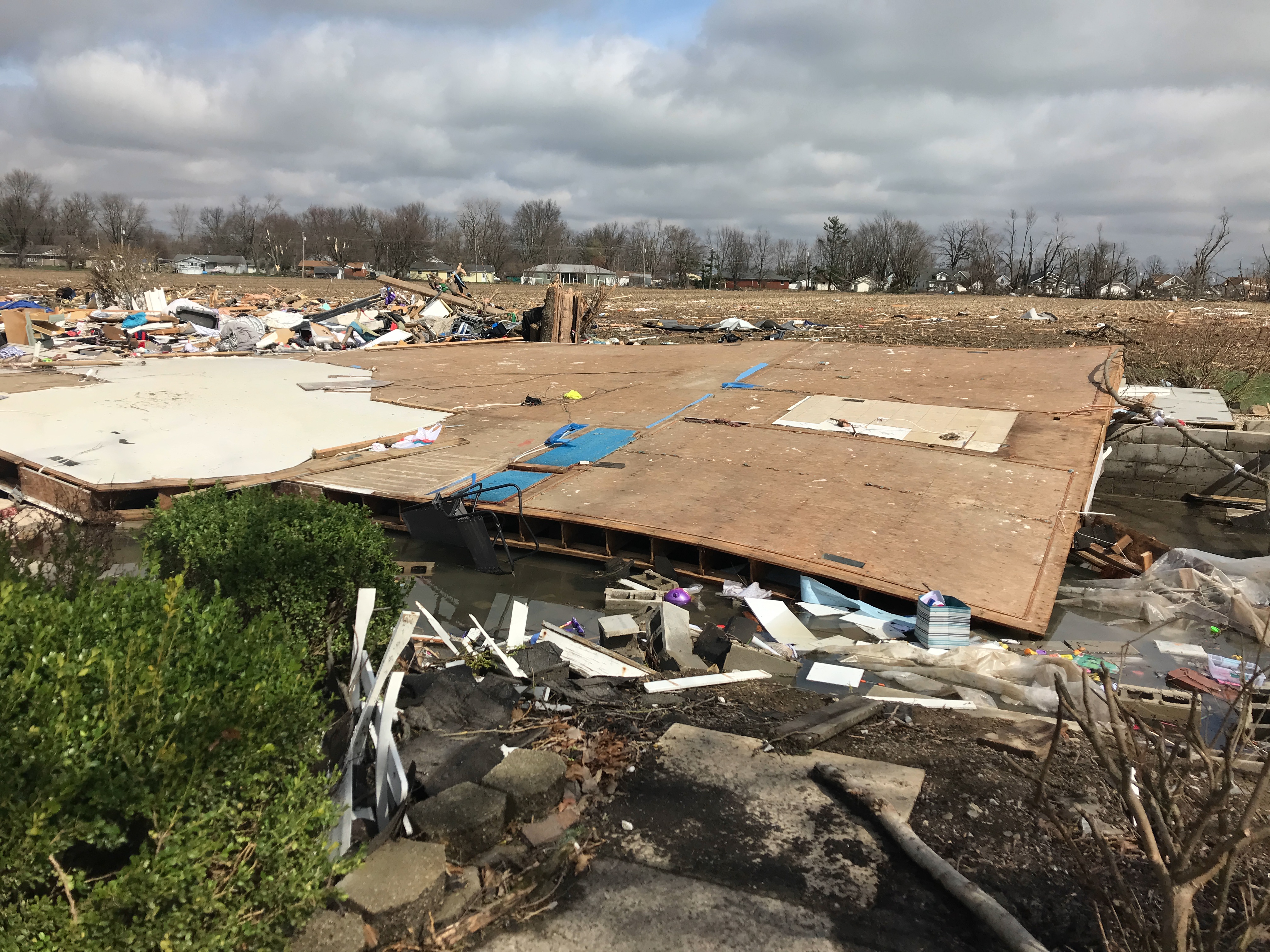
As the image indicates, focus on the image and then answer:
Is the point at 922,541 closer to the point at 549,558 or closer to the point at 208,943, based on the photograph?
the point at 549,558

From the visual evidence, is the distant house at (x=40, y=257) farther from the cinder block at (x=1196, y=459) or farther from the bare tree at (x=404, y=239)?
the cinder block at (x=1196, y=459)

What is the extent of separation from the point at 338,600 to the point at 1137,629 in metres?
5.58

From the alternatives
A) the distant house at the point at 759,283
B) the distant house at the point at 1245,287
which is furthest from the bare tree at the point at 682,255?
the distant house at the point at 1245,287

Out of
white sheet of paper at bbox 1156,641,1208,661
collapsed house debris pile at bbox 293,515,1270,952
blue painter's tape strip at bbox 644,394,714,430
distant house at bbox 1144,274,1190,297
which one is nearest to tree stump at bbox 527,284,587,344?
blue painter's tape strip at bbox 644,394,714,430

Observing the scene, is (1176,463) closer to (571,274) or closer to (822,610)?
(822,610)

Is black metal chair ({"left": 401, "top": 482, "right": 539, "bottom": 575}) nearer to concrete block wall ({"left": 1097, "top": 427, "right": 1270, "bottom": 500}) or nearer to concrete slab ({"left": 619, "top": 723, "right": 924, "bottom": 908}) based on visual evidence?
concrete slab ({"left": 619, "top": 723, "right": 924, "bottom": 908})

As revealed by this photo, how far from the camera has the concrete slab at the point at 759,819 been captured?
8.73ft

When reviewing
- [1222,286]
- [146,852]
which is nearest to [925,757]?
[146,852]

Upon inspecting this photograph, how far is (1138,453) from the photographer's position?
10.5m

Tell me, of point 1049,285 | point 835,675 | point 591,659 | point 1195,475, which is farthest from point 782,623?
point 1049,285

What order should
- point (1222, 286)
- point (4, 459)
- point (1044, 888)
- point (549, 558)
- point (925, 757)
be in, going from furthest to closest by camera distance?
point (1222, 286) → point (4, 459) → point (549, 558) → point (925, 757) → point (1044, 888)

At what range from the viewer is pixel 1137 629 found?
19.4 ft

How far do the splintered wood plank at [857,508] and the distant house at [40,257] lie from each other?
2793 inches

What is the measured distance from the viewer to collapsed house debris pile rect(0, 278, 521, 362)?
15.8 meters
